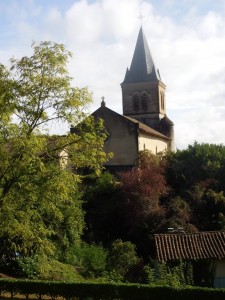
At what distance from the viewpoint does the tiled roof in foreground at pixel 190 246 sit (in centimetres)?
2181

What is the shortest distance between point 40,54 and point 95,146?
3.15 metres

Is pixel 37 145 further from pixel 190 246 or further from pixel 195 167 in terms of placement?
pixel 195 167

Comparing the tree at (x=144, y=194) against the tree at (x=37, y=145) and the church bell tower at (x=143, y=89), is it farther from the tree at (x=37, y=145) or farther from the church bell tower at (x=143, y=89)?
the church bell tower at (x=143, y=89)

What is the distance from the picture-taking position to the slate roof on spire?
61938mm

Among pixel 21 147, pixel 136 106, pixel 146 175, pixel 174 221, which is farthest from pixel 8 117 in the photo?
pixel 136 106

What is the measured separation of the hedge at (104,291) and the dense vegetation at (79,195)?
27.2 inches

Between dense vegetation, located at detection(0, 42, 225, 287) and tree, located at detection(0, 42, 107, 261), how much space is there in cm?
3

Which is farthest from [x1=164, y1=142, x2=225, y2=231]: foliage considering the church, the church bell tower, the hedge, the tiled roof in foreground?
the church bell tower

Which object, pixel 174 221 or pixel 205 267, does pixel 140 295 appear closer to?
pixel 205 267

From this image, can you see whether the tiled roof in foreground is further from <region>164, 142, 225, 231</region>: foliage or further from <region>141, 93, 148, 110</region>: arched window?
<region>141, 93, 148, 110</region>: arched window

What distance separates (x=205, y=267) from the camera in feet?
72.2

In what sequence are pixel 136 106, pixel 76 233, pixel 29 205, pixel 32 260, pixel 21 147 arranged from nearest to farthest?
pixel 21 147 < pixel 29 205 < pixel 32 260 < pixel 76 233 < pixel 136 106

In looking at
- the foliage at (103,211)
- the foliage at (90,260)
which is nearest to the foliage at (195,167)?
the foliage at (103,211)

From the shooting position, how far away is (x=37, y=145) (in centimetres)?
1290
